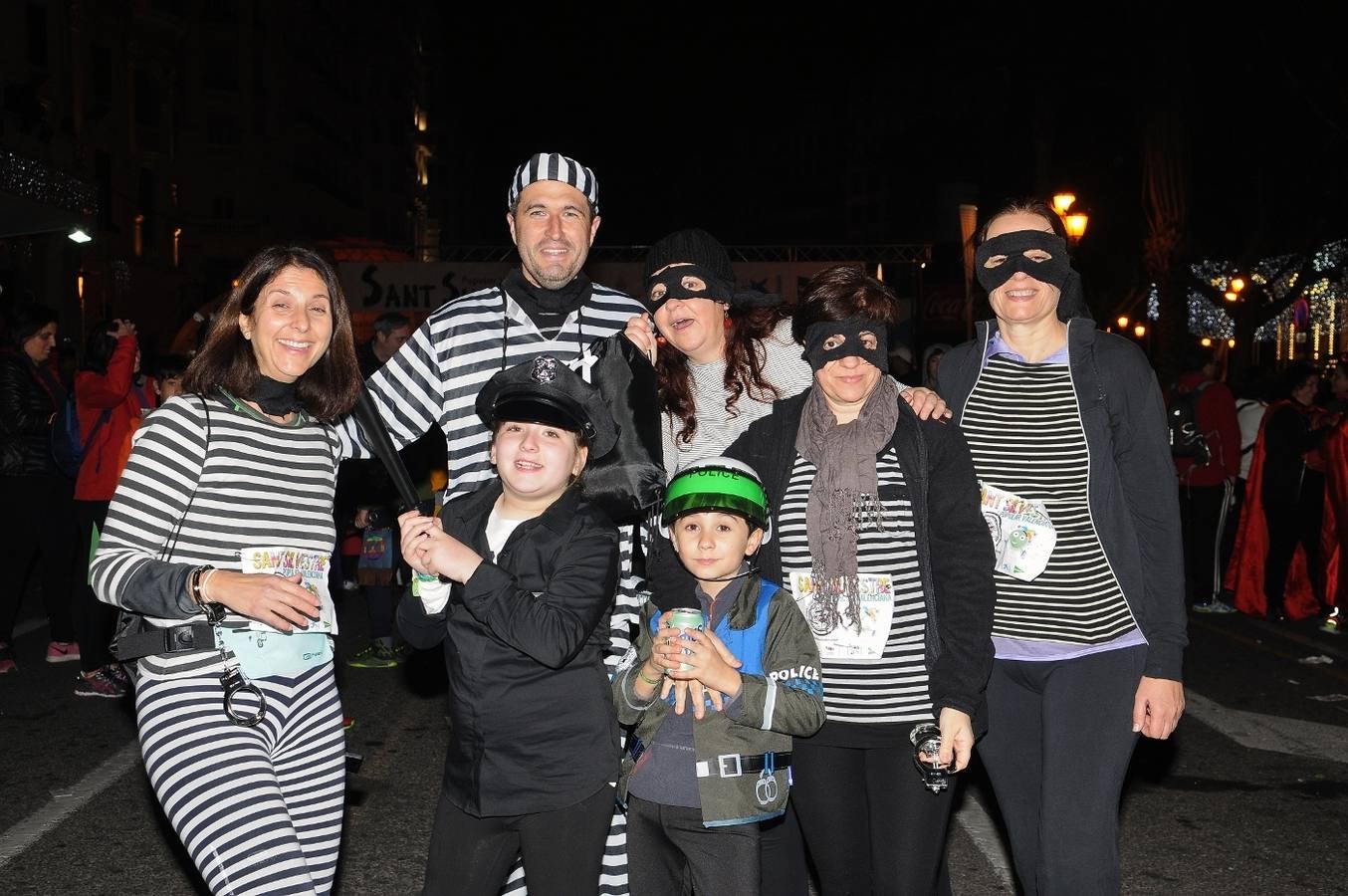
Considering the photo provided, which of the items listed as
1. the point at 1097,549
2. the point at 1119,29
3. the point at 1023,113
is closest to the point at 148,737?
the point at 1097,549

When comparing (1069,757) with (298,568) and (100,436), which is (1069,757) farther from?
(100,436)

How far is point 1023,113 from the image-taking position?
1480 inches

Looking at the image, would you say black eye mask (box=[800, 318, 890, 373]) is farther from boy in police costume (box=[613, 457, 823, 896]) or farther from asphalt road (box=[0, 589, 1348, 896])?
asphalt road (box=[0, 589, 1348, 896])

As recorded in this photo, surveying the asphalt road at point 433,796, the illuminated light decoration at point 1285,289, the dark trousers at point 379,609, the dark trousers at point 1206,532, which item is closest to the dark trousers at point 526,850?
the asphalt road at point 433,796

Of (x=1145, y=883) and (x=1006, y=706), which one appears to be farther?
(x=1145, y=883)

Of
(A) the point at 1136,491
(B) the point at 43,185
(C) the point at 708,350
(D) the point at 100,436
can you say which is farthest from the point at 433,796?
(B) the point at 43,185

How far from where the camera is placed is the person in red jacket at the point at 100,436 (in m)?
8.59

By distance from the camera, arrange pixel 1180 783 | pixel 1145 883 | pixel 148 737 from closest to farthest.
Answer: pixel 148 737
pixel 1145 883
pixel 1180 783

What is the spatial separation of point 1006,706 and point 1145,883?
6.46ft

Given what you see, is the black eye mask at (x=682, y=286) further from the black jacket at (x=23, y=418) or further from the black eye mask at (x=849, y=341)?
the black jacket at (x=23, y=418)

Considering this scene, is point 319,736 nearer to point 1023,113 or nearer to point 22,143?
point 22,143

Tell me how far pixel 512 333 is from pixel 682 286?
61cm

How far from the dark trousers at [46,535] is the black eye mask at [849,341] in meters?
7.22

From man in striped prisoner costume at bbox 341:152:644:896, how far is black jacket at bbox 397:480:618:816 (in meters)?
0.87
